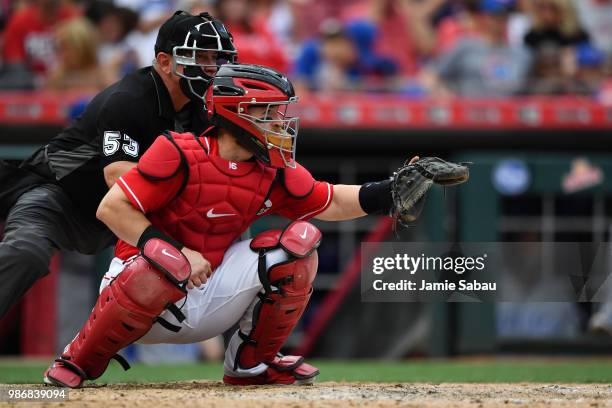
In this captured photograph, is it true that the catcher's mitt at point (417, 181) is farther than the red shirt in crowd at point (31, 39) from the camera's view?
No

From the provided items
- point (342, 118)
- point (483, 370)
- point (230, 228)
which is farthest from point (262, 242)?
point (342, 118)

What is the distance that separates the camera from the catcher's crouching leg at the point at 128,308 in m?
3.93

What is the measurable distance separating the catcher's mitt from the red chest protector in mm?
523

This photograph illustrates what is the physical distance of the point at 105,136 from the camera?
4.45 m

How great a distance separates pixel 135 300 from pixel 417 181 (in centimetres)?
124

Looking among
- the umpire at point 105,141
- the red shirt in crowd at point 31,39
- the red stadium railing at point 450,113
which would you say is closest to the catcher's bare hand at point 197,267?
the umpire at point 105,141

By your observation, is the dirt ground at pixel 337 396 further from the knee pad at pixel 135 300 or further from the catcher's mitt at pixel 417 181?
the catcher's mitt at pixel 417 181

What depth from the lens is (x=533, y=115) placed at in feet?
27.8

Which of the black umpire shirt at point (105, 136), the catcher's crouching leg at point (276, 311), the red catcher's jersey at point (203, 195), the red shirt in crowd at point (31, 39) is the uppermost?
the red shirt in crowd at point (31, 39)

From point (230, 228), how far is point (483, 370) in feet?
9.91

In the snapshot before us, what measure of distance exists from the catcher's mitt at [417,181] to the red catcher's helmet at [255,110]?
0.47 m

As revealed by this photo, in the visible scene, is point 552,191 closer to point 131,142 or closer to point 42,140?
point 42,140

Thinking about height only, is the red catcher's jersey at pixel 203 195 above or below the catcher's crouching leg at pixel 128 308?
above

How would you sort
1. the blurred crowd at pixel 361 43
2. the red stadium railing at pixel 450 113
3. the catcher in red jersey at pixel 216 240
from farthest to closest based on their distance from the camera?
the blurred crowd at pixel 361 43 → the red stadium railing at pixel 450 113 → the catcher in red jersey at pixel 216 240
